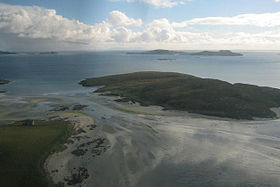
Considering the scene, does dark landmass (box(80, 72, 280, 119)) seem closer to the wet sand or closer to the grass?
the wet sand

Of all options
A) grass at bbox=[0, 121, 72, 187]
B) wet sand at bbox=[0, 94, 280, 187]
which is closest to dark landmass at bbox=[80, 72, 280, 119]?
wet sand at bbox=[0, 94, 280, 187]

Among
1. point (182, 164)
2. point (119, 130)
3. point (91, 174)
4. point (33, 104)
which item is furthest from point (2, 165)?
point (33, 104)

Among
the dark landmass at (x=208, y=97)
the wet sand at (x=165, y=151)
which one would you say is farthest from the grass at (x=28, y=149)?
the dark landmass at (x=208, y=97)

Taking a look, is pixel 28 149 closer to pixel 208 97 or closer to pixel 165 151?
pixel 165 151

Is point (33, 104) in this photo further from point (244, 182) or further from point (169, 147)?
point (244, 182)

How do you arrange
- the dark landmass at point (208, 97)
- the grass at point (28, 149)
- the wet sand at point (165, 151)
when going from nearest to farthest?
the grass at point (28, 149), the wet sand at point (165, 151), the dark landmass at point (208, 97)

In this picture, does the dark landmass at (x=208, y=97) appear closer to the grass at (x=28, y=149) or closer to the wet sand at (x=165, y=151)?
the wet sand at (x=165, y=151)

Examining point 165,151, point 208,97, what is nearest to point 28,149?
point 165,151

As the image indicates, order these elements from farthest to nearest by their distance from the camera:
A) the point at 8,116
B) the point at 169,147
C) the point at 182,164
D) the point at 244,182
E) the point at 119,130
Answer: the point at 8,116 < the point at 119,130 < the point at 169,147 < the point at 182,164 < the point at 244,182
